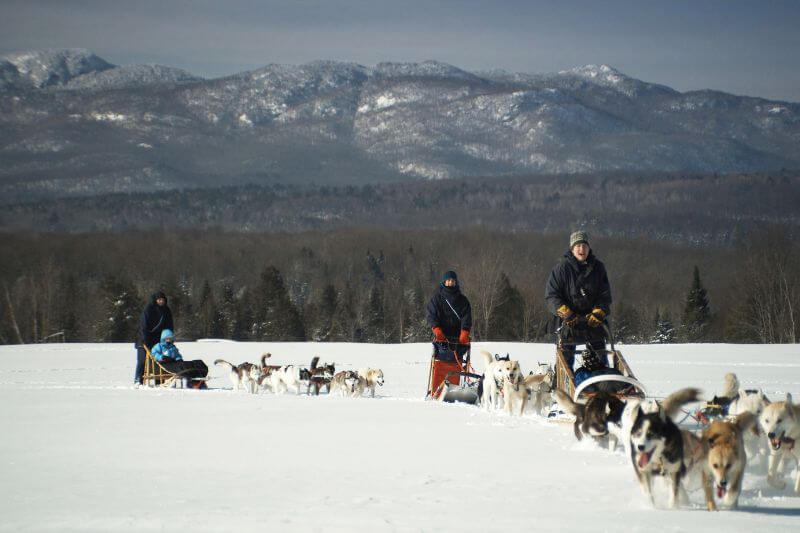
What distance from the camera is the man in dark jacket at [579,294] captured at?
9211 mm

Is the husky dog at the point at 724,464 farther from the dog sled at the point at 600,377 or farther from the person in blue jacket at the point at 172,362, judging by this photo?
the person in blue jacket at the point at 172,362

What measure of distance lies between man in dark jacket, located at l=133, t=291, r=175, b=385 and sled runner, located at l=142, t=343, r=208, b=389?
116mm

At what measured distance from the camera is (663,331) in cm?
5684

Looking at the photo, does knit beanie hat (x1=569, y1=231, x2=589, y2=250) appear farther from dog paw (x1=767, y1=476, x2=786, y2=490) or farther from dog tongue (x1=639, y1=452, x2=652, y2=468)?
dog tongue (x1=639, y1=452, x2=652, y2=468)

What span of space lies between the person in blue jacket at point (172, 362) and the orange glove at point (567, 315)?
7555 millimetres

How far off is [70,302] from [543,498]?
6343 cm

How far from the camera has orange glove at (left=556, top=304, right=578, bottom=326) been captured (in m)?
9.08

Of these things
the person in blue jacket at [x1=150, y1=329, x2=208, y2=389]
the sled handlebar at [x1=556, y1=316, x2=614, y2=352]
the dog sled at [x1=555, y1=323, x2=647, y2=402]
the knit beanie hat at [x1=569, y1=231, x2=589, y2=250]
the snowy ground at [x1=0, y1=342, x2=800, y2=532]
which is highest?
the knit beanie hat at [x1=569, y1=231, x2=589, y2=250]

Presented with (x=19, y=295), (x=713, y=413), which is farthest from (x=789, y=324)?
(x=19, y=295)

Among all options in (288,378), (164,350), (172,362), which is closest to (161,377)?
(172,362)

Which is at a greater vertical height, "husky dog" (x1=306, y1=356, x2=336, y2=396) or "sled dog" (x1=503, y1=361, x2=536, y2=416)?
"sled dog" (x1=503, y1=361, x2=536, y2=416)

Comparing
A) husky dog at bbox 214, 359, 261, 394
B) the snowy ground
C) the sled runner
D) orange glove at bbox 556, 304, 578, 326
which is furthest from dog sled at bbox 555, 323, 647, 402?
the sled runner

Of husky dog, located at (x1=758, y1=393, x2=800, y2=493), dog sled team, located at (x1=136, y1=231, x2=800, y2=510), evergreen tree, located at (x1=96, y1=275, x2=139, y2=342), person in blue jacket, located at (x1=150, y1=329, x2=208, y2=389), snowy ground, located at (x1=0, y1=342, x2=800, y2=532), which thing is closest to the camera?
snowy ground, located at (x1=0, y1=342, x2=800, y2=532)

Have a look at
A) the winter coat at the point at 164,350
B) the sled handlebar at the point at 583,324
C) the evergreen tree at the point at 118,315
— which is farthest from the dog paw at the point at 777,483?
the evergreen tree at the point at 118,315
